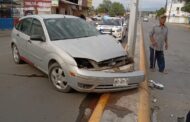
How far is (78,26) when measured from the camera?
7648mm

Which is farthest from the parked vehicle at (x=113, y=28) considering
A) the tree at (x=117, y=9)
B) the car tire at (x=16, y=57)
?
the tree at (x=117, y=9)

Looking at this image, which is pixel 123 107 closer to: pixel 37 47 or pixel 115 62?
pixel 115 62

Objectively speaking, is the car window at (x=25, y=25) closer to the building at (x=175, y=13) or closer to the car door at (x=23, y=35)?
the car door at (x=23, y=35)

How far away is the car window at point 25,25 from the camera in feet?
27.2

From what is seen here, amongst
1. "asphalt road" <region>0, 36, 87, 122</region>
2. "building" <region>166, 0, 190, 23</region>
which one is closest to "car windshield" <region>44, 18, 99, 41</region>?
"asphalt road" <region>0, 36, 87, 122</region>

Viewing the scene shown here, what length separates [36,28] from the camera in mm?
7684

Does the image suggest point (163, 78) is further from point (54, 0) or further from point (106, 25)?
point (54, 0)

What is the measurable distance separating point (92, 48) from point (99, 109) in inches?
58.6

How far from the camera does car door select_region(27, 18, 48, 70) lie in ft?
22.8

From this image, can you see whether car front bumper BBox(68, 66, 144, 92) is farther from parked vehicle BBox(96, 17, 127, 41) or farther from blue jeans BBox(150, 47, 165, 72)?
parked vehicle BBox(96, 17, 127, 41)

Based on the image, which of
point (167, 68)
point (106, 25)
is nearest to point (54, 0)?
point (106, 25)

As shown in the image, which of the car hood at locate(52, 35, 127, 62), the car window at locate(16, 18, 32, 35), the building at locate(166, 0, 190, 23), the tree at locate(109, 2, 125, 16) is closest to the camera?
the car hood at locate(52, 35, 127, 62)

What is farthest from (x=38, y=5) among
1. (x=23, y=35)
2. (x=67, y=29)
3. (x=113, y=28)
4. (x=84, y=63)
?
(x=84, y=63)

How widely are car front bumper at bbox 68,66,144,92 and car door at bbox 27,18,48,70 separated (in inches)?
52.7
